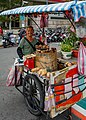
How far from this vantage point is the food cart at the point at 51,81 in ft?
10.1

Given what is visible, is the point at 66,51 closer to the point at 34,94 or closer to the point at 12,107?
the point at 34,94

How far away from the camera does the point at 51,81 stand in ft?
10.0

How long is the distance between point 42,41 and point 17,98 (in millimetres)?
1479

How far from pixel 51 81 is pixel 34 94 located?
705 millimetres

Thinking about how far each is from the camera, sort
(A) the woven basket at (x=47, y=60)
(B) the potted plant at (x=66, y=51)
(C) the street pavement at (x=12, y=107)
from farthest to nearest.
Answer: (B) the potted plant at (x=66, y=51)
(C) the street pavement at (x=12, y=107)
(A) the woven basket at (x=47, y=60)

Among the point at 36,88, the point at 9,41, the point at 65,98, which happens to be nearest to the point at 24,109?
the point at 36,88

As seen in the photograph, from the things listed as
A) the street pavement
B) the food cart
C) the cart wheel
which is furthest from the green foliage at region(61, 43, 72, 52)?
the street pavement

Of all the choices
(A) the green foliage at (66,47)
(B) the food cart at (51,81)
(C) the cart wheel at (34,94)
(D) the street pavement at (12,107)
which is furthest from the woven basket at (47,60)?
(D) the street pavement at (12,107)

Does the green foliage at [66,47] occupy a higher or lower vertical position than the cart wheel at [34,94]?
higher

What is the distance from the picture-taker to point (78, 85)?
3385 mm

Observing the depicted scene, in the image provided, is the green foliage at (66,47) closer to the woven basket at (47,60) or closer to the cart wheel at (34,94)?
the woven basket at (47,60)

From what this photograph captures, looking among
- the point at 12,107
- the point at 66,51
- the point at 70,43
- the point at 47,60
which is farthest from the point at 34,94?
the point at 70,43

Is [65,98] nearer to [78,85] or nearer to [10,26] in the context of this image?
[78,85]

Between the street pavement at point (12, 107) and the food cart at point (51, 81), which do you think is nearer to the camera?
the food cart at point (51, 81)
